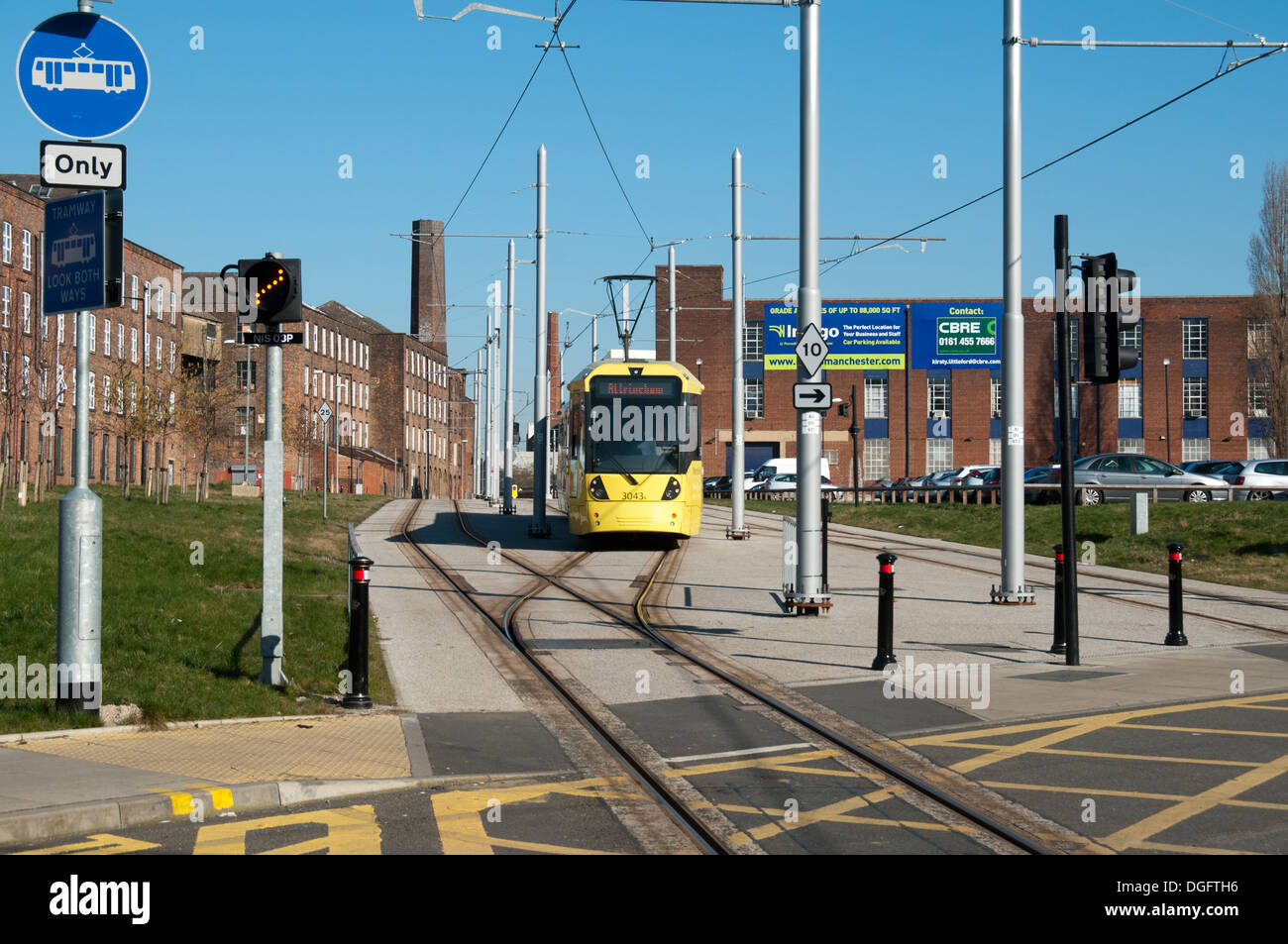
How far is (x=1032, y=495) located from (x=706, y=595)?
28397 millimetres

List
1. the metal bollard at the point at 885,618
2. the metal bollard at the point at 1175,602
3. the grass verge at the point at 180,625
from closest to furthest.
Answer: the grass verge at the point at 180,625 → the metal bollard at the point at 885,618 → the metal bollard at the point at 1175,602

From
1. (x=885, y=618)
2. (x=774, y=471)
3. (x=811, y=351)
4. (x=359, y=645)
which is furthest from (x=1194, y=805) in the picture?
(x=774, y=471)

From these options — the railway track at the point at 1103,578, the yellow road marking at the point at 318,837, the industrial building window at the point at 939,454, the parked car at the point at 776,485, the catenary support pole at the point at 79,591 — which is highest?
the industrial building window at the point at 939,454

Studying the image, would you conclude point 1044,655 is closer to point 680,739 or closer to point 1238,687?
point 1238,687

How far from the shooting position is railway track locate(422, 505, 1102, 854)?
22.8 ft

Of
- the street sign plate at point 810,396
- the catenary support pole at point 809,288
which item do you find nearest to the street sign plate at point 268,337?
the street sign plate at point 810,396


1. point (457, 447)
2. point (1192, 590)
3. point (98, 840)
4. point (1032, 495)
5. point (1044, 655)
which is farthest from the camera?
point (457, 447)

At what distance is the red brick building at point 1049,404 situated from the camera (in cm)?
7688
